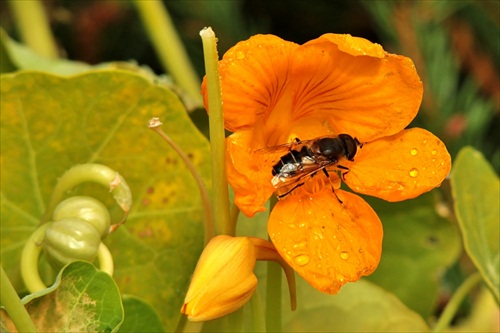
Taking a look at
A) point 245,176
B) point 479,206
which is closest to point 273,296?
point 245,176

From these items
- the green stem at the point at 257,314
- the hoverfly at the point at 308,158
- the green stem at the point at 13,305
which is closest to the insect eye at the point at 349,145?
the hoverfly at the point at 308,158

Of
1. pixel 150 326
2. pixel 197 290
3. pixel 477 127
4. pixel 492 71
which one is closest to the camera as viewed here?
pixel 197 290

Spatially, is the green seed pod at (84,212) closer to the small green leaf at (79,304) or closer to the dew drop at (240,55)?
the small green leaf at (79,304)

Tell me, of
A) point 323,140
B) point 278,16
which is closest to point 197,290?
point 323,140

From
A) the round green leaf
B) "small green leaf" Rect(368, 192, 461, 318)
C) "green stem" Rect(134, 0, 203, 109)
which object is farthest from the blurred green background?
the round green leaf

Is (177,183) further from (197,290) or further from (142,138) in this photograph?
(197,290)

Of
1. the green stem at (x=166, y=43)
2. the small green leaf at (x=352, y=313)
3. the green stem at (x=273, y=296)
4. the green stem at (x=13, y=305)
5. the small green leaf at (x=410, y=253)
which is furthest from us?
the green stem at (x=166, y=43)

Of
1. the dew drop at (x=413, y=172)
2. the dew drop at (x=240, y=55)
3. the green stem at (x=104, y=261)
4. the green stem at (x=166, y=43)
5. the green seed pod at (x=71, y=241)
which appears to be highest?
the dew drop at (x=240, y=55)
